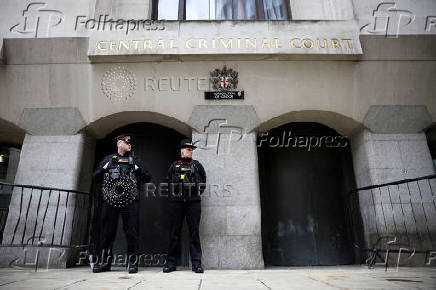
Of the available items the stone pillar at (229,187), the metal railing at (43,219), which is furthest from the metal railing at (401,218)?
the metal railing at (43,219)

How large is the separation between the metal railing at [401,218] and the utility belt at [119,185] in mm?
4537

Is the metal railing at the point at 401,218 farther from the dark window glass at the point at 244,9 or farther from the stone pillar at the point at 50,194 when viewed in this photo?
the stone pillar at the point at 50,194

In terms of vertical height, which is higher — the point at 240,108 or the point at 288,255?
the point at 240,108

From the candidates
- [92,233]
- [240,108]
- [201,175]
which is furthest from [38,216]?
[240,108]

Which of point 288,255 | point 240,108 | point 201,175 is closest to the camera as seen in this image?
point 201,175

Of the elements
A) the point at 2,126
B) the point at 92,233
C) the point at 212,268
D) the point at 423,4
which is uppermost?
the point at 423,4

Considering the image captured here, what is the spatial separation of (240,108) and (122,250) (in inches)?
179

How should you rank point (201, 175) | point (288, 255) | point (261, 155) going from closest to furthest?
point (201, 175)
point (288, 255)
point (261, 155)

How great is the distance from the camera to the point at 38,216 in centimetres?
572

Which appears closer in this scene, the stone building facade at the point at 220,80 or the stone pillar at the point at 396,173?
the stone pillar at the point at 396,173

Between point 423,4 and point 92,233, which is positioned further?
point 423,4

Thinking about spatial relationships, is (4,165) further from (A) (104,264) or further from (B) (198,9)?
(B) (198,9)

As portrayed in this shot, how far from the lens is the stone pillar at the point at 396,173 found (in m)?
5.70

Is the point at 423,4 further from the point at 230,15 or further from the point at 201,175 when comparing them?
the point at 201,175
